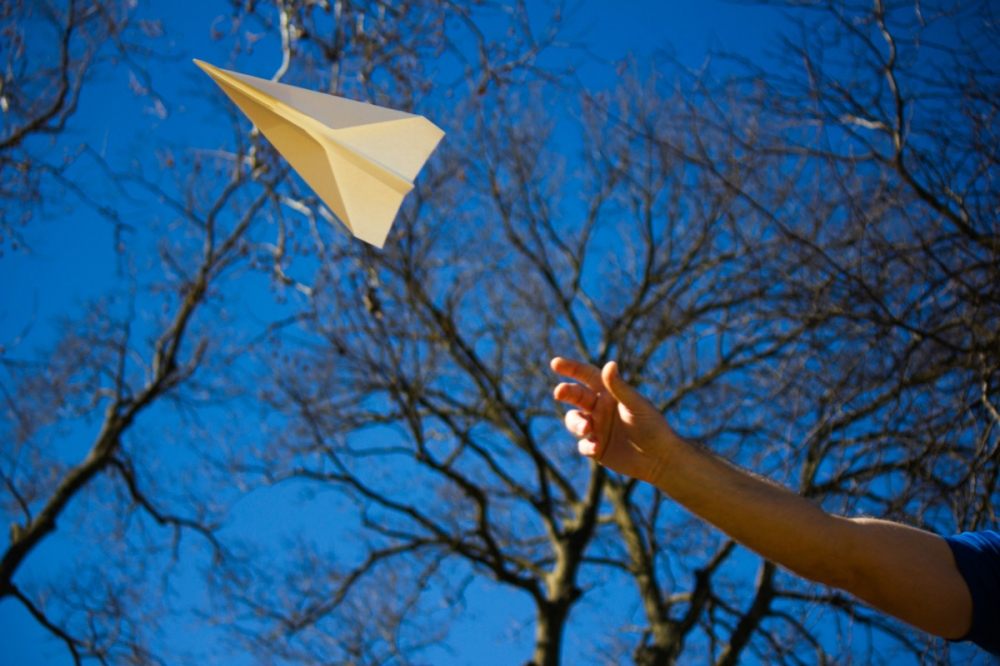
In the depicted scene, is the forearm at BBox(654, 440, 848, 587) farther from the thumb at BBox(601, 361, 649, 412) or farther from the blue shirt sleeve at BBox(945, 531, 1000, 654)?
the blue shirt sleeve at BBox(945, 531, 1000, 654)

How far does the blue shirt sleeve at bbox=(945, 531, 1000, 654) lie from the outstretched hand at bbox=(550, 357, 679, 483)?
732mm

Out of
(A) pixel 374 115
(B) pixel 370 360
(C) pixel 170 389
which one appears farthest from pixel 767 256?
(C) pixel 170 389

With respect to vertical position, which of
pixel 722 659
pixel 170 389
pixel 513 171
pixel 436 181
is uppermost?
pixel 513 171

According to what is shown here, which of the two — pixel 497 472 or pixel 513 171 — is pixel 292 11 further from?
pixel 497 472

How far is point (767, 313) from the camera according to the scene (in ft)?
15.5

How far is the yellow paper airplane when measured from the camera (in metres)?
2.50

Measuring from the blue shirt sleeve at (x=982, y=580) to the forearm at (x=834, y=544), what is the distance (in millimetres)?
22

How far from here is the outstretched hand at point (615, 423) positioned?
2.02 m

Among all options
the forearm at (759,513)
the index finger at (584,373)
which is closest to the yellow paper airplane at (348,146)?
the index finger at (584,373)

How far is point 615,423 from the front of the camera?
213cm

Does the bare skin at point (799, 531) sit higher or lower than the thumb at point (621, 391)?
lower

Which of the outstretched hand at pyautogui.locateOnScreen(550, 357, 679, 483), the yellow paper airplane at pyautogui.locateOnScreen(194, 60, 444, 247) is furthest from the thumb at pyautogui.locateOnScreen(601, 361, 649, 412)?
the yellow paper airplane at pyautogui.locateOnScreen(194, 60, 444, 247)

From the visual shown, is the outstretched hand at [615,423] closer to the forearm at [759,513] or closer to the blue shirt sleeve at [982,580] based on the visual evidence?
the forearm at [759,513]

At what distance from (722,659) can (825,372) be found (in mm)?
4834
